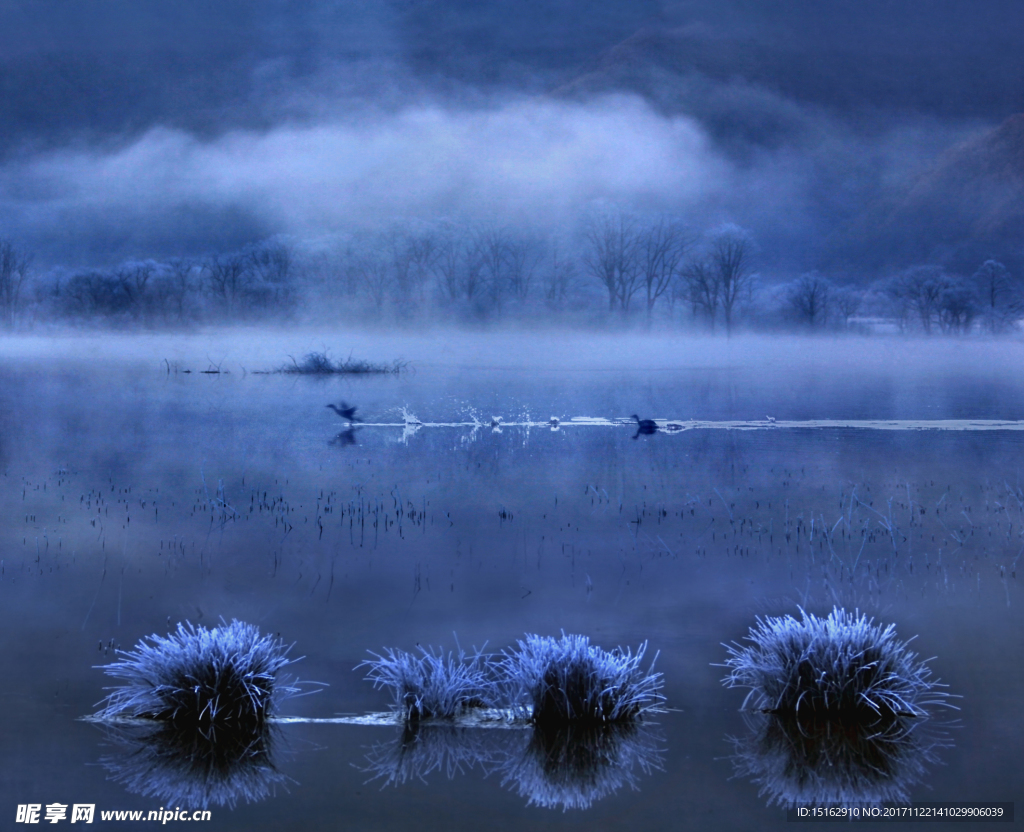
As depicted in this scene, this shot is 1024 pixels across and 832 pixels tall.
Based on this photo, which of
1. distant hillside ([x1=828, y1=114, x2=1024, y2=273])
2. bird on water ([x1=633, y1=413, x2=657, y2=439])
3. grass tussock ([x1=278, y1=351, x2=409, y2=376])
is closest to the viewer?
bird on water ([x1=633, y1=413, x2=657, y2=439])

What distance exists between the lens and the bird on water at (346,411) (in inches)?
328

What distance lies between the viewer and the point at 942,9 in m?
8.58

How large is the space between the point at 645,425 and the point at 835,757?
5139 mm

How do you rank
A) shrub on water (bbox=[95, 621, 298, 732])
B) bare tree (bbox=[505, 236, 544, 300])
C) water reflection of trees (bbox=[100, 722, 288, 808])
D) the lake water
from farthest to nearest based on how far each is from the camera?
bare tree (bbox=[505, 236, 544, 300]) → shrub on water (bbox=[95, 621, 298, 732]) → the lake water → water reflection of trees (bbox=[100, 722, 288, 808])

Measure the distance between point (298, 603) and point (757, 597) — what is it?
2.54 m

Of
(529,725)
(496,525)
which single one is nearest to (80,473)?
(496,525)

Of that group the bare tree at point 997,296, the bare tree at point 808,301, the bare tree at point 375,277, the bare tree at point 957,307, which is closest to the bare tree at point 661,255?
the bare tree at point 808,301

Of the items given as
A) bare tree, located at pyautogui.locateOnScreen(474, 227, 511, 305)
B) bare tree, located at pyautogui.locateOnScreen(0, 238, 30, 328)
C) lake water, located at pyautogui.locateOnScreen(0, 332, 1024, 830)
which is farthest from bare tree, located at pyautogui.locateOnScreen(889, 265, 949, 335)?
bare tree, located at pyautogui.locateOnScreen(0, 238, 30, 328)

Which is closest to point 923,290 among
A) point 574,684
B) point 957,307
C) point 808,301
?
point 957,307

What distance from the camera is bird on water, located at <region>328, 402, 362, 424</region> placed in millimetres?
8320

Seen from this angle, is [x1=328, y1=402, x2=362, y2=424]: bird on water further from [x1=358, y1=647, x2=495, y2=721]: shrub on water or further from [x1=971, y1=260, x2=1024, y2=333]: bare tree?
[x1=971, y1=260, x2=1024, y2=333]: bare tree

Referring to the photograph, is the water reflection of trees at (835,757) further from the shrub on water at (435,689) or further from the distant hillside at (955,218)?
the distant hillside at (955,218)

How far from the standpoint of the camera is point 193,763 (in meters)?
3.05

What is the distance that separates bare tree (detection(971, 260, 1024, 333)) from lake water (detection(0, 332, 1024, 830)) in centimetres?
26
